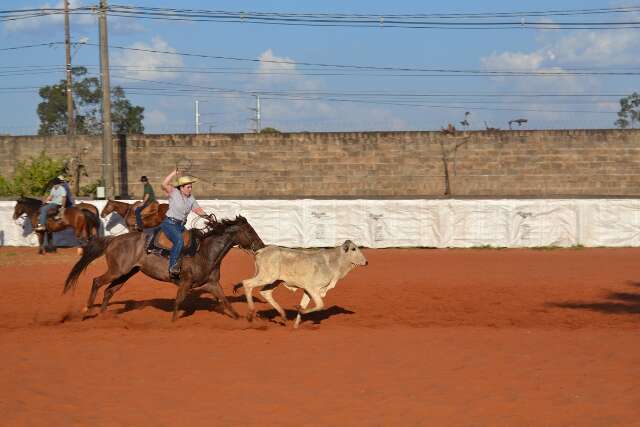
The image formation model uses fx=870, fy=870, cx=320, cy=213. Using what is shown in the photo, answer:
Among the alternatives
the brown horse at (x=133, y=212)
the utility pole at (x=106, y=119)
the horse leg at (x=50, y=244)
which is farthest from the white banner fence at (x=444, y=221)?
the horse leg at (x=50, y=244)

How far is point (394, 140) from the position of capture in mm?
34625

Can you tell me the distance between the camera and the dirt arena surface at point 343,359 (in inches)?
338

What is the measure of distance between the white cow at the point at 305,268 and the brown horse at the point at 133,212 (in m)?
12.7

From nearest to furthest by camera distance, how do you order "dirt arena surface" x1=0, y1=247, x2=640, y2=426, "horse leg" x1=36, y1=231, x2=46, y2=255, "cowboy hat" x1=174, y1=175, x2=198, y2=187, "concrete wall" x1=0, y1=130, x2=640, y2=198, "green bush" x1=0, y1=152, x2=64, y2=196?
"dirt arena surface" x1=0, y1=247, x2=640, y2=426
"cowboy hat" x1=174, y1=175, x2=198, y2=187
"horse leg" x1=36, y1=231, x2=46, y2=255
"green bush" x1=0, y1=152, x2=64, y2=196
"concrete wall" x1=0, y1=130, x2=640, y2=198

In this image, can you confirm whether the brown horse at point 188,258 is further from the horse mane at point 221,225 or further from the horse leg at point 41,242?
the horse leg at point 41,242

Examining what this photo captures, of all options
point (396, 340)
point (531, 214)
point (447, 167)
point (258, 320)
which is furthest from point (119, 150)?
point (396, 340)

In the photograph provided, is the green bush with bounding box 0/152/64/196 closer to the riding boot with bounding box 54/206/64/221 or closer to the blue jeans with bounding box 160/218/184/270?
the riding boot with bounding box 54/206/64/221

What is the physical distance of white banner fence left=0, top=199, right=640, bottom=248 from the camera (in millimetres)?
26984

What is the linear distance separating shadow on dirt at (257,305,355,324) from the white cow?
1012 mm

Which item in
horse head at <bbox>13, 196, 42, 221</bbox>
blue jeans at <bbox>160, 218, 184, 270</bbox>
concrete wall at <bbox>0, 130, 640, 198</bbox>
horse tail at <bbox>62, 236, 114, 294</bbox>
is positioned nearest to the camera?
blue jeans at <bbox>160, 218, 184, 270</bbox>

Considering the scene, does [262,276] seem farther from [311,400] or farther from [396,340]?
[311,400]

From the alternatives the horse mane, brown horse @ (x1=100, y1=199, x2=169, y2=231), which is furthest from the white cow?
brown horse @ (x1=100, y1=199, x2=169, y2=231)

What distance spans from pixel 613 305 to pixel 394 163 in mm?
18784

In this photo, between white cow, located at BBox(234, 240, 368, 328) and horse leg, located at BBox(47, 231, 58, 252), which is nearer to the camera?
white cow, located at BBox(234, 240, 368, 328)
